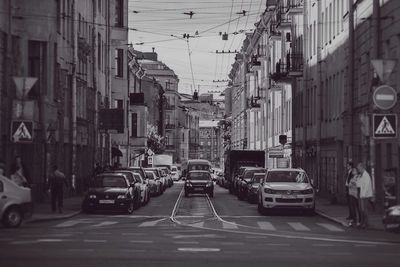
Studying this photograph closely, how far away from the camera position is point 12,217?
2388cm

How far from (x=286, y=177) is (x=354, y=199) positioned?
A: 8272mm

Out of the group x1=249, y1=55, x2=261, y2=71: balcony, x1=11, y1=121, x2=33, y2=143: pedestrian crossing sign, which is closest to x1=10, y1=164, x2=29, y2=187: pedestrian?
x1=11, y1=121, x2=33, y2=143: pedestrian crossing sign

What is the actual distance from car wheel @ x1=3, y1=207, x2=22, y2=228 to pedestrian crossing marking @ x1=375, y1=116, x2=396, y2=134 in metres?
9.25

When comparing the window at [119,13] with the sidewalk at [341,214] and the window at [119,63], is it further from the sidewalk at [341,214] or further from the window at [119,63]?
the sidewalk at [341,214]

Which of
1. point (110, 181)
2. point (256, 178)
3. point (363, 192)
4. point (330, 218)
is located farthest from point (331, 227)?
point (256, 178)

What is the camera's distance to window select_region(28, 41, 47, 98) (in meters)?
38.8

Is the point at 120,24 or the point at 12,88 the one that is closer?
the point at 12,88

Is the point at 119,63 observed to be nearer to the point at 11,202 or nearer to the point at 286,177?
the point at 286,177

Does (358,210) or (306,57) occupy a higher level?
(306,57)

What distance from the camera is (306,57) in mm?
55094

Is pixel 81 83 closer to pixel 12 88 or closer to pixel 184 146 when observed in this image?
pixel 12 88

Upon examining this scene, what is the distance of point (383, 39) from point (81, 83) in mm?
22449

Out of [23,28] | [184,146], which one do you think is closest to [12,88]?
[23,28]

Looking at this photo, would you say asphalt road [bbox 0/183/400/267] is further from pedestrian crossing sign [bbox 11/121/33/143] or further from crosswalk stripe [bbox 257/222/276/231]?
pedestrian crossing sign [bbox 11/121/33/143]
